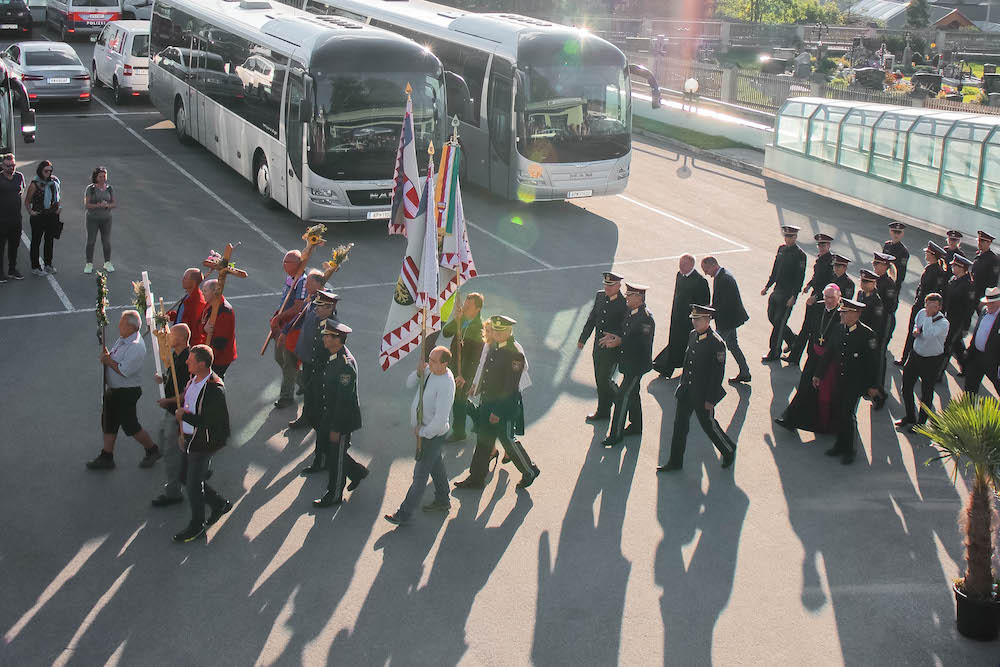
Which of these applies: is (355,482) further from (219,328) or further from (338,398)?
(219,328)

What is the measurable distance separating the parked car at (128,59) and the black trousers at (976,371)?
23.6 metres

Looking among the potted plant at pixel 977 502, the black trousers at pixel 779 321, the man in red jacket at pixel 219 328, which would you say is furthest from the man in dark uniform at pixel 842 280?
the man in red jacket at pixel 219 328

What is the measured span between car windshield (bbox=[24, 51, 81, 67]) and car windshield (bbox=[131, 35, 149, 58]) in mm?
1570

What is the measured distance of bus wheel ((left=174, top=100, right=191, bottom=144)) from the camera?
2439cm

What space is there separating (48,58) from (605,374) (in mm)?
22965

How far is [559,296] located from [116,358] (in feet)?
25.6

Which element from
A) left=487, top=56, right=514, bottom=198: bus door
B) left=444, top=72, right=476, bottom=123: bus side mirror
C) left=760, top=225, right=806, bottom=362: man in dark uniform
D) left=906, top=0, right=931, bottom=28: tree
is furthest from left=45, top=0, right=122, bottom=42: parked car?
left=906, top=0, right=931, bottom=28: tree

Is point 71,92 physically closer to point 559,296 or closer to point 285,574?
point 559,296

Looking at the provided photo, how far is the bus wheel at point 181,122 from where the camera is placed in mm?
24391

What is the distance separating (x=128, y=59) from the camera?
94.4 feet

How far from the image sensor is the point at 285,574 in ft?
27.3

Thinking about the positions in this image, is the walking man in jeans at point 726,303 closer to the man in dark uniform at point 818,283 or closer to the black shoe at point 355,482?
the man in dark uniform at point 818,283

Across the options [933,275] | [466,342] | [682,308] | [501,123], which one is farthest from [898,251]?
[501,123]

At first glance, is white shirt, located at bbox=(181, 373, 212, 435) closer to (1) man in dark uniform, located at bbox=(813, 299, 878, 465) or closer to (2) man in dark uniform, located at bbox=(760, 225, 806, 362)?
(1) man in dark uniform, located at bbox=(813, 299, 878, 465)
